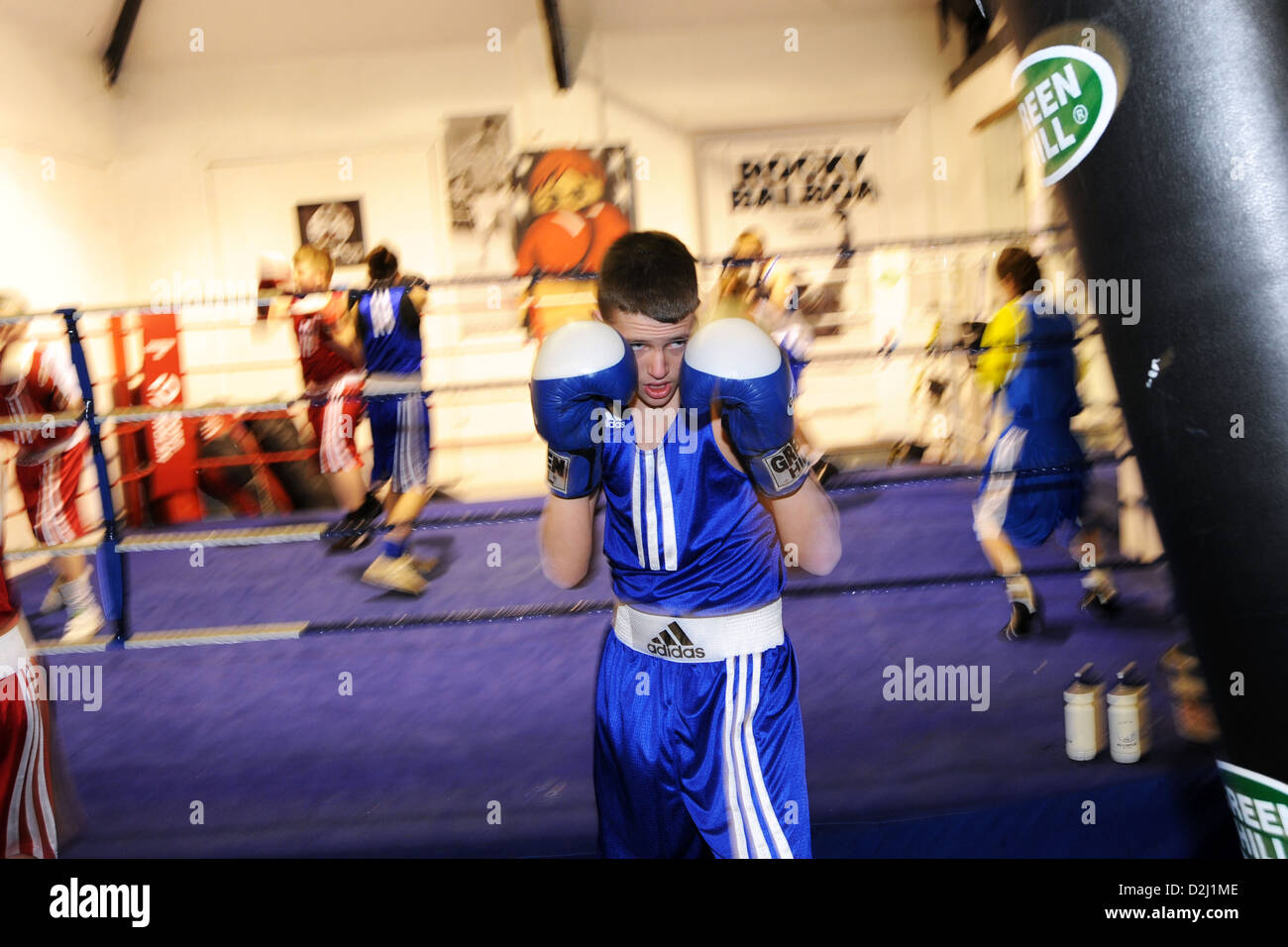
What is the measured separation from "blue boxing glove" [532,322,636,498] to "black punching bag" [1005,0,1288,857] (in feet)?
2.17

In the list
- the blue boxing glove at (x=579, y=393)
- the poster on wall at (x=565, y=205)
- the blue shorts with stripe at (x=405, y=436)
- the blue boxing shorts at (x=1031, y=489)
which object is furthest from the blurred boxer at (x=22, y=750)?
the poster on wall at (x=565, y=205)

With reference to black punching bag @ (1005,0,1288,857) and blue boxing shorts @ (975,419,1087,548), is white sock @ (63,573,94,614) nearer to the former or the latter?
blue boxing shorts @ (975,419,1087,548)

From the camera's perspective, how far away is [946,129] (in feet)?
20.2

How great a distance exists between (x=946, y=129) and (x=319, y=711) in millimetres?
5328

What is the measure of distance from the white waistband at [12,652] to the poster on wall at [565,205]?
4.82m

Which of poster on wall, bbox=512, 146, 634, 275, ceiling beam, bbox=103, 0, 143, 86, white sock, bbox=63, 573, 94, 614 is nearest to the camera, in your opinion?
white sock, bbox=63, 573, 94, 614

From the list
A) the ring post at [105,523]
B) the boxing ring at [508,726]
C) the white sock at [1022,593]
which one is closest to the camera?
the boxing ring at [508,726]

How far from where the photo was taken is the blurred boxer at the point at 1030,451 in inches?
110

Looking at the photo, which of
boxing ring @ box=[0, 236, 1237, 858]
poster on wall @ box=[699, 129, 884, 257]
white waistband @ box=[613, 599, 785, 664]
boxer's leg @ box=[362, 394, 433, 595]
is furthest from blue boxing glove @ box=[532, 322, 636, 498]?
poster on wall @ box=[699, 129, 884, 257]

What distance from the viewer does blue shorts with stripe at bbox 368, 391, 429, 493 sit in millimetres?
3527

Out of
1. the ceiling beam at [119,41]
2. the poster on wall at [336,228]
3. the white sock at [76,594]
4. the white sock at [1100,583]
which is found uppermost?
the ceiling beam at [119,41]

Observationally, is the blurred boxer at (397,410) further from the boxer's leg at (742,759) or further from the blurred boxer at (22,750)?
the boxer's leg at (742,759)

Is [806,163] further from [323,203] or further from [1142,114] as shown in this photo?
[1142,114]
